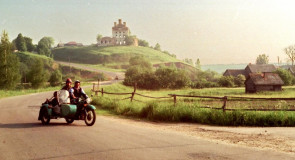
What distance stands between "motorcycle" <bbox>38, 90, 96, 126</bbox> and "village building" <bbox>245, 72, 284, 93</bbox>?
168ft

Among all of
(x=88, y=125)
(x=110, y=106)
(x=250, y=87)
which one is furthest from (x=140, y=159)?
Answer: (x=250, y=87)

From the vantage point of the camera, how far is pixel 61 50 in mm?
165875

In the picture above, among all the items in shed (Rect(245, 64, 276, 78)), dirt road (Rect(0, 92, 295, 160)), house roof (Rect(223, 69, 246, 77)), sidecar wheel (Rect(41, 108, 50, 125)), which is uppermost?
shed (Rect(245, 64, 276, 78))

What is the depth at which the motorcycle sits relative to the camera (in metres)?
11.6

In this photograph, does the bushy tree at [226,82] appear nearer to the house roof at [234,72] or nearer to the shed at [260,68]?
the shed at [260,68]

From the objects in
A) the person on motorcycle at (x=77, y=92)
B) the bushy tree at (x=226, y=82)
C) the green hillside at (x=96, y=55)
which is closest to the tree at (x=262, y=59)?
the green hillside at (x=96, y=55)

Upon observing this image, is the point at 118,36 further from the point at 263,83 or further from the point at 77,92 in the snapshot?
the point at 77,92

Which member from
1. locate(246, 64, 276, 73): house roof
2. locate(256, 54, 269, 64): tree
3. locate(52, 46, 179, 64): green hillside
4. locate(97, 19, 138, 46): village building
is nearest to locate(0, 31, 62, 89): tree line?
locate(52, 46, 179, 64): green hillside

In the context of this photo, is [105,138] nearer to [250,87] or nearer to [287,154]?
[287,154]

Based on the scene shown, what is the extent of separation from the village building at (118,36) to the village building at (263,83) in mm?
139295

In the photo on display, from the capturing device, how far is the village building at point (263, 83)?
56.6 m

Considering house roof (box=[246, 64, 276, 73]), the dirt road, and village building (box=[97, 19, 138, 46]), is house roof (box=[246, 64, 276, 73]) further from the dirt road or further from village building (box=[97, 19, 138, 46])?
village building (box=[97, 19, 138, 46])

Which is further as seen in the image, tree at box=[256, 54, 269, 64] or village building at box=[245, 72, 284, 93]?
tree at box=[256, 54, 269, 64]

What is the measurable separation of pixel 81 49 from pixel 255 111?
538ft
